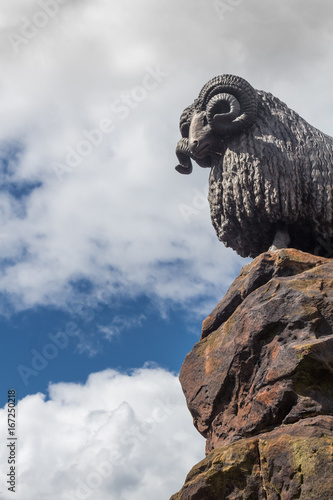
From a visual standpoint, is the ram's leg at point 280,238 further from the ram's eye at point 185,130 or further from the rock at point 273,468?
the rock at point 273,468

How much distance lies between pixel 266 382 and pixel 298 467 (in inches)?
34.3

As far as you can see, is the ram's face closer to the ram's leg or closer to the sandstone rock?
the ram's leg

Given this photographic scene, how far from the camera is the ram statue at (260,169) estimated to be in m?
6.72

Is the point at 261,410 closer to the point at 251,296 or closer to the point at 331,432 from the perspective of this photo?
the point at 331,432

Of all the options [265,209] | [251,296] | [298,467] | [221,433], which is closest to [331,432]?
[298,467]

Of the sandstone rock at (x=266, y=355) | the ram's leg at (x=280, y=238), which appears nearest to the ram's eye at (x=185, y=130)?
the ram's leg at (x=280, y=238)

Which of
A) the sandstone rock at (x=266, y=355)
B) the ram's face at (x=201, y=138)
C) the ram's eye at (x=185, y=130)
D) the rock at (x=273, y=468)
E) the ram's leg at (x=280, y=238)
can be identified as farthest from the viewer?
the ram's eye at (x=185, y=130)

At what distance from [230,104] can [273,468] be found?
15.8 ft

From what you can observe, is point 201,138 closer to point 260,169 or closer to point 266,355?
point 260,169

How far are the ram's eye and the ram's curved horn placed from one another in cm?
48

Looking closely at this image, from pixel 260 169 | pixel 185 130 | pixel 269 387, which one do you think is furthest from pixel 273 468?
pixel 185 130

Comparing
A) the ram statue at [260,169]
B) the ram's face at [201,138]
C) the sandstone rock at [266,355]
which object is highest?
the ram's face at [201,138]

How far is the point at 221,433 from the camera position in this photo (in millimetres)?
5105

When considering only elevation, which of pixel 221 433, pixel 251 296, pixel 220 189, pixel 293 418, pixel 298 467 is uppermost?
pixel 220 189
